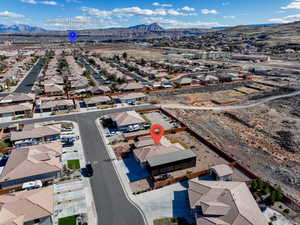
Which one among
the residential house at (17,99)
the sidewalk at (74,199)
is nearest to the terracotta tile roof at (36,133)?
the sidewalk at (74,199)

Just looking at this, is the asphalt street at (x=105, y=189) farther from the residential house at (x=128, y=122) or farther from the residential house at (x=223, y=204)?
the residential house at (x=223, y=204)

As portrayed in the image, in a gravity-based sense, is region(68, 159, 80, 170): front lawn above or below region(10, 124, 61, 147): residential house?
below

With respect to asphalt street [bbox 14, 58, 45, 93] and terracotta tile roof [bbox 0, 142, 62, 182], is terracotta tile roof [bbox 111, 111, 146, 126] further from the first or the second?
asphalt street [bbox 14, 58, 45, 93]

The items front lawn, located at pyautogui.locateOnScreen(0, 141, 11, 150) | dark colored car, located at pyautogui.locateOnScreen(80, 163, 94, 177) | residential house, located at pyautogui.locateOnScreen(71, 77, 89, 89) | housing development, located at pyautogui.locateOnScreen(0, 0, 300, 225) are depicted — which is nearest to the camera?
housing development, located at pyautogui.locateOnScreen(0, 0, 300, 225)

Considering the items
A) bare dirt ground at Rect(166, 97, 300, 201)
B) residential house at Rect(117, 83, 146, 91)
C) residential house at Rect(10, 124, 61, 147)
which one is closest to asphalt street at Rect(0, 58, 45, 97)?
residential house at Rect(117, 83, 146, 91)

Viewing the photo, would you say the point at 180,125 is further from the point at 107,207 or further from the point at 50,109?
the point at 50,109
